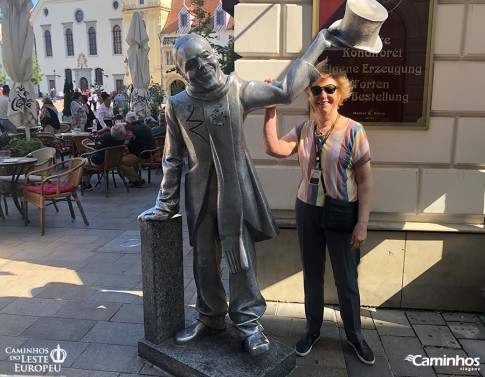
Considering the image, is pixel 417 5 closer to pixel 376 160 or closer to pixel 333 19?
pixel 333 19

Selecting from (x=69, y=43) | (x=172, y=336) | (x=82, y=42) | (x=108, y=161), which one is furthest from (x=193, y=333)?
(x=69, y=43)

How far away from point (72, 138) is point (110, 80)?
48045mm

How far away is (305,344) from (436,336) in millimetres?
1064

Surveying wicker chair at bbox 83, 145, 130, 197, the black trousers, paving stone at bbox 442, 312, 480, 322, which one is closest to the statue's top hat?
the black trousers

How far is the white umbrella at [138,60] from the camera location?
12.4 meters

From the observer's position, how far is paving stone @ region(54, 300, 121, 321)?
12.1 ft

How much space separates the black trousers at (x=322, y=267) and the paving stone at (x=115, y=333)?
1.28 metres

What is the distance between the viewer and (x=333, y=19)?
3.54 m

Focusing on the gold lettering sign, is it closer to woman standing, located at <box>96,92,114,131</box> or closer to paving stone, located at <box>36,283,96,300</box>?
paving stone, located at <box>36,283,96,300</box>

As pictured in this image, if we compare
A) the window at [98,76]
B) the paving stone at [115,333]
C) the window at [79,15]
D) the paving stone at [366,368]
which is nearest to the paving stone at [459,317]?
the paving stone at [366,368]

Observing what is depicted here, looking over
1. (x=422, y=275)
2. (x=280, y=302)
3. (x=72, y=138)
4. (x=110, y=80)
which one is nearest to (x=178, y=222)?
(x=280, y=302)

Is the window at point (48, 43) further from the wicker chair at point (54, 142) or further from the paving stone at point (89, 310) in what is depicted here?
the paving stone at point (89, 310)

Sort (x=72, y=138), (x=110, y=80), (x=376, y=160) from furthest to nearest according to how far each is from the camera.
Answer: (x=110, y=80)
(x=72, y=138)
(x=376, y=160)

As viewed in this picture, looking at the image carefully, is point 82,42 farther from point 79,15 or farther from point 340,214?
point 340,214
